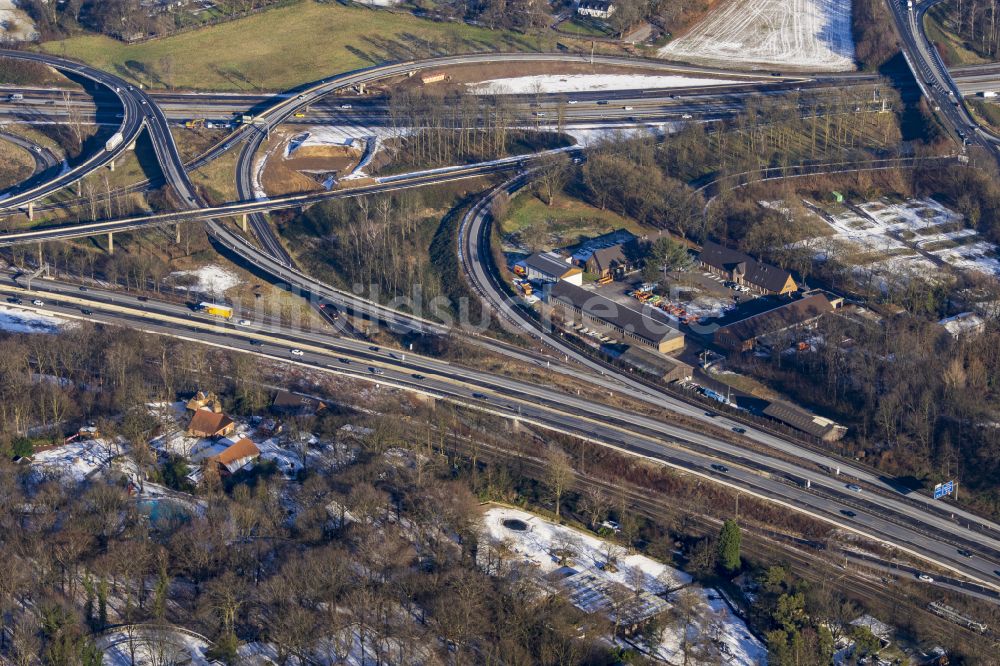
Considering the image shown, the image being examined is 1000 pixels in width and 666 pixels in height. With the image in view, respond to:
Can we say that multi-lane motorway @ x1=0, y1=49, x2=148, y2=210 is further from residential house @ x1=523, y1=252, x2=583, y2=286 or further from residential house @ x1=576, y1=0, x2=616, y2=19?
residential house @ x1=576, y1=0, x2=616, y2=19

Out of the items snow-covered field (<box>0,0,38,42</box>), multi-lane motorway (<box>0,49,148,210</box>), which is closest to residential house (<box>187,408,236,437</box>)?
multi-lane motorway (<box>0,49,148,210</box>)

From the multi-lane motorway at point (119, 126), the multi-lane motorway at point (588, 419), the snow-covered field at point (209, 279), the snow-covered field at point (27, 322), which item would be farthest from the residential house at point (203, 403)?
the multi-lane motorway at point (119, 126)

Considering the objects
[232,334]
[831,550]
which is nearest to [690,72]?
[232,334]

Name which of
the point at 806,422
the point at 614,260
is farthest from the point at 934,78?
the point at 806,422

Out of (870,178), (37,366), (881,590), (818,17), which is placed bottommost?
(881,590)

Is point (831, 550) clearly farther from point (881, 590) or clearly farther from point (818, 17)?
point (818, 17)
